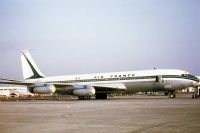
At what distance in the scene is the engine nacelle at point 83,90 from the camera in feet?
143

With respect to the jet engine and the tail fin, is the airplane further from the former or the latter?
the tail fin

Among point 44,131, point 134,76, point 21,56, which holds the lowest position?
point 44,131

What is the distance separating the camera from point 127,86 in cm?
4397

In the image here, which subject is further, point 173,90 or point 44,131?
point 173,90

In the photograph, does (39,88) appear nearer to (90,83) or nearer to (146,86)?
(90,83)

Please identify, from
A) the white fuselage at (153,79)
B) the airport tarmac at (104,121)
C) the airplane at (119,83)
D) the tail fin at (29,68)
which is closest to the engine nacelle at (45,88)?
the airplane at (119,83)

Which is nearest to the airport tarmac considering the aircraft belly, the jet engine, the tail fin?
the jet engine

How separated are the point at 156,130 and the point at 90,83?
121 ft

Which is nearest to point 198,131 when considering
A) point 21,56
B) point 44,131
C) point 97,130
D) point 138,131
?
point 138,131

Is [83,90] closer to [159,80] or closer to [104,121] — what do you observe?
[159,80]

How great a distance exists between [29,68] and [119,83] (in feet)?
55.4

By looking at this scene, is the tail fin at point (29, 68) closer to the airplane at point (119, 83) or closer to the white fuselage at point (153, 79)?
the airplane at point (119, 83)

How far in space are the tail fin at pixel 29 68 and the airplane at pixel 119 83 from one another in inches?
222

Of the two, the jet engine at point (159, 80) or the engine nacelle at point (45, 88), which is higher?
the jet engine at point (159, 80)
